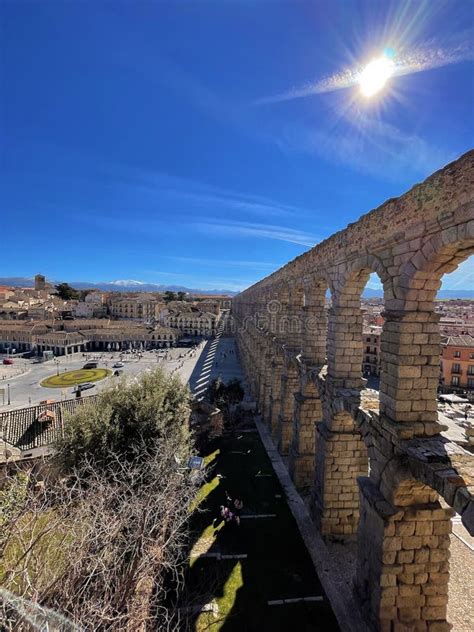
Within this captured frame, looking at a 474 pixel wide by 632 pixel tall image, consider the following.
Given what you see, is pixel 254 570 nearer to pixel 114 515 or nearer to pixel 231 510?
pixel 231 510

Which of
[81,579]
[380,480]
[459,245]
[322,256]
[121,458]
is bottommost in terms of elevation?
[121,458]

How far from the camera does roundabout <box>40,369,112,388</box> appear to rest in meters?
41.2

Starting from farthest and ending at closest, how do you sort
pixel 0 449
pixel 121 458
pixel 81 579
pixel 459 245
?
1. pixel 0 449
2. pixel 121 458
3. pixel 459 245
4. pixel 81 579

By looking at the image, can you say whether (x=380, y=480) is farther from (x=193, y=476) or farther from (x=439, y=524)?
(x=193, y=476)

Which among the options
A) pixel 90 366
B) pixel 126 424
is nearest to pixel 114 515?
pixel 126 424

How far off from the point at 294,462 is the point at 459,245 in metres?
10.8

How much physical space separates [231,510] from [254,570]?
292cm

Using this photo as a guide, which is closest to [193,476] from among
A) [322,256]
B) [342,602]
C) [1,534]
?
[342,602]

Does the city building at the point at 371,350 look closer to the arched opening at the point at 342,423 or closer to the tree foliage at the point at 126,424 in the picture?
the arched opening at the point at 342,423

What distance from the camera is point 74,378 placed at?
144 ft

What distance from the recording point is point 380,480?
6.92m

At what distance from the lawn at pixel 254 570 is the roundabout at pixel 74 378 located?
33.5 meters

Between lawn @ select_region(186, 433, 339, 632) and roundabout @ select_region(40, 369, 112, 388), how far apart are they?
3351 centimetres

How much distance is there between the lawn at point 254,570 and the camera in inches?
309
